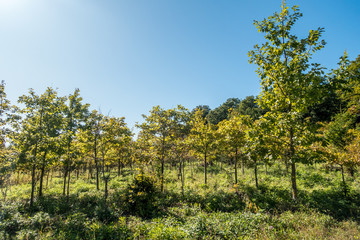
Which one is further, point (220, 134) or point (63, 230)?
point (220, 134)

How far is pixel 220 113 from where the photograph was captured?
68.7 metres

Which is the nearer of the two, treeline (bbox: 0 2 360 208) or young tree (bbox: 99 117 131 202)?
treeline (bbox: 0 2 360 208)

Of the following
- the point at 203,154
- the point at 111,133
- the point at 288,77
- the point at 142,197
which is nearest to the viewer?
the point at 288,77

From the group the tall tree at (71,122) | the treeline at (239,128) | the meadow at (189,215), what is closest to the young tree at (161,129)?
the treeline at (239,128)

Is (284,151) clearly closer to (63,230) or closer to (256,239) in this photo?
(256,239)

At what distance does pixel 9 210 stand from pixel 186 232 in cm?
1193

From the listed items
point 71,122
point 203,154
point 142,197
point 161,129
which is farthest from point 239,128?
point 71,122

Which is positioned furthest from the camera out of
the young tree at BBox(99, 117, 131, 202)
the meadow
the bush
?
the young tree at BBox(99, 117, 131, 202)

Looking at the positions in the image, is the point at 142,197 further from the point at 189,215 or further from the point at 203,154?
the point at 203,154

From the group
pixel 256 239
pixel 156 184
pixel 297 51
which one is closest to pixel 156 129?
pixel 156 184

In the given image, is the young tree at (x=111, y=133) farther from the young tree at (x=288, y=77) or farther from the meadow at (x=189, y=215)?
the young tree at (x=288, y=77)

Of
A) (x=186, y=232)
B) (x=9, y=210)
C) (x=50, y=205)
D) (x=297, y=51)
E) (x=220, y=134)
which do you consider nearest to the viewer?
(x=186, y=232)

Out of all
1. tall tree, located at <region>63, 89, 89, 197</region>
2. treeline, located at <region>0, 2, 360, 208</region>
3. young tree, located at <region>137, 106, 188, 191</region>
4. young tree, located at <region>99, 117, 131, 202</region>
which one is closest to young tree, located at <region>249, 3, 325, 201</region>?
treeline, located at <region>0, 2, 360, 208</region>

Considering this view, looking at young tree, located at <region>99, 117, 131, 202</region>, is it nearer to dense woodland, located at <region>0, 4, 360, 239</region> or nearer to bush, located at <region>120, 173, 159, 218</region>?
dense woodland, located at <region>0, 4, 360, 239</region>
